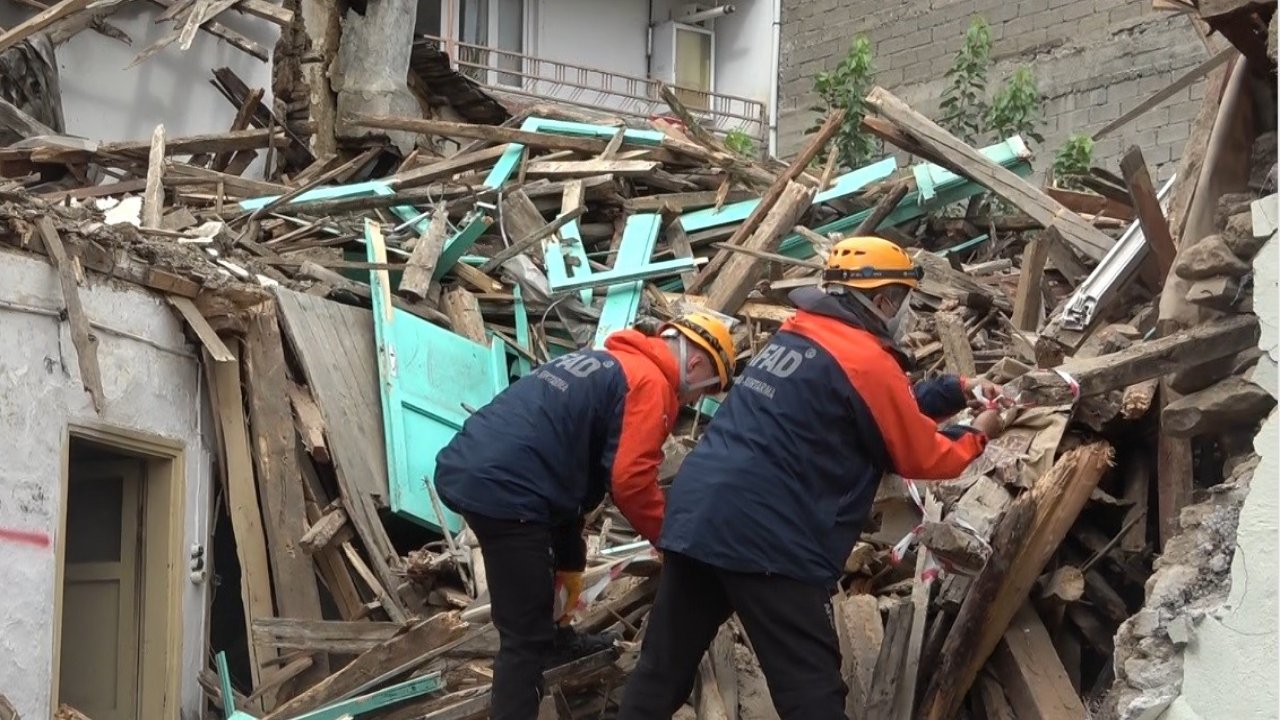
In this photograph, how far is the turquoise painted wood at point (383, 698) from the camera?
6.48m

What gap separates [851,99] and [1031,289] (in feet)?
23.3

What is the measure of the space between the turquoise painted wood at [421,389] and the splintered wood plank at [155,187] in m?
1.31

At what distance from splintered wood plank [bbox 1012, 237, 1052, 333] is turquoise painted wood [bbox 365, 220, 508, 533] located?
9.57 ft

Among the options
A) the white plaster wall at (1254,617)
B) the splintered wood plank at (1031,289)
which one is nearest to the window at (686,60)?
the splintered wood plank at (1031,289)

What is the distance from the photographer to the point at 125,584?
7.48 metres

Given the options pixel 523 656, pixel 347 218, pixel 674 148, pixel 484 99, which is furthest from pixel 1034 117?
pixel 523 656

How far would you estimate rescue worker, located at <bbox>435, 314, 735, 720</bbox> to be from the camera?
5699 mm

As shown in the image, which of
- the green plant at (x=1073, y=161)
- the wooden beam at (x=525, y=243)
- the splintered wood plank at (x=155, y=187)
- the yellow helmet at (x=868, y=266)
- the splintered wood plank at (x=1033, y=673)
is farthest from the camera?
the green plant at (x=1073, y=161)

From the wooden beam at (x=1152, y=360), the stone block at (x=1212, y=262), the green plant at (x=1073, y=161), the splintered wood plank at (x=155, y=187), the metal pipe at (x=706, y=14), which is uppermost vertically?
the metal pipe at (x=706, y=14)

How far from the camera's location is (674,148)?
36.8ft

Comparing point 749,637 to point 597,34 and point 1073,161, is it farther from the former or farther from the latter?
point 597,34

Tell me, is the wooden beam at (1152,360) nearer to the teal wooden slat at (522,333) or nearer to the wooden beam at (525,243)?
the teal wooden slat at (522,333)

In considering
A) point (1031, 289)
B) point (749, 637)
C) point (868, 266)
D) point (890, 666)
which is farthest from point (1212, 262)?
point (1031, 289)

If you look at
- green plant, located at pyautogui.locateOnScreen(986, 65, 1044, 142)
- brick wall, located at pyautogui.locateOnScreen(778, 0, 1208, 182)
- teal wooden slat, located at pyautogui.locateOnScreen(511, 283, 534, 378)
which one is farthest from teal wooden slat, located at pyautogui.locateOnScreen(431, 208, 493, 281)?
brick wall, located at pyautogui.locateOnScreen(778, 0, 1208, 182)
